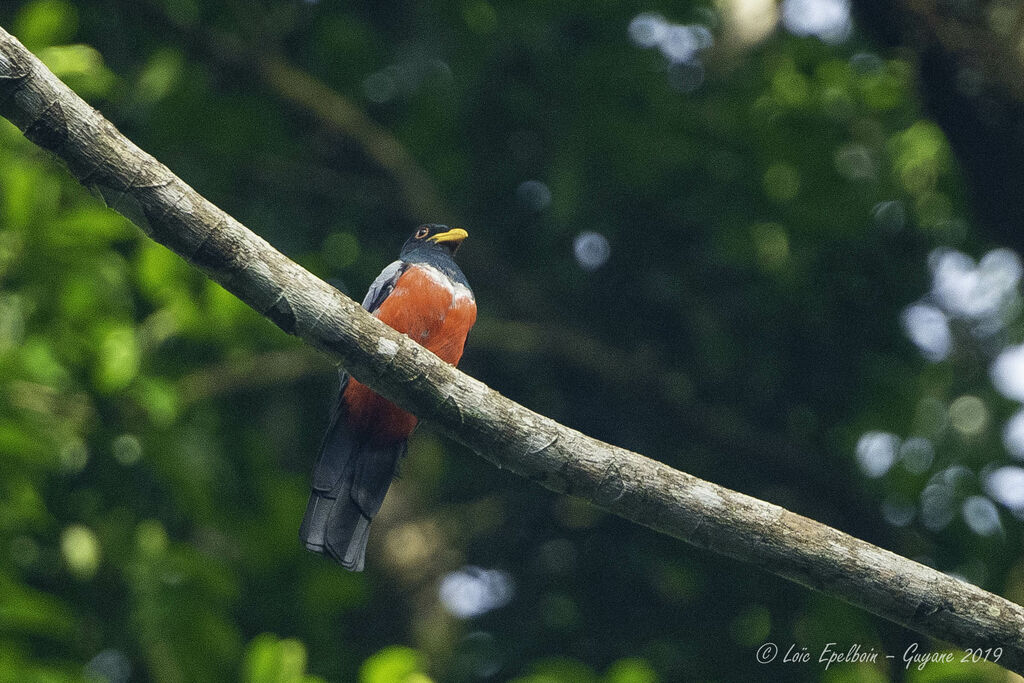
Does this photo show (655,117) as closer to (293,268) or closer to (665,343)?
(665,343)

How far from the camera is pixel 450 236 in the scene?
15.8ft

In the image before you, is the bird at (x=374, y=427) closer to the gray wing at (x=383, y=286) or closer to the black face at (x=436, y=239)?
the gray wing at (x=383, y=286)

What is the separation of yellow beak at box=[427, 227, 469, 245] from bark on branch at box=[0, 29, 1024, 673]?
1.87 metres

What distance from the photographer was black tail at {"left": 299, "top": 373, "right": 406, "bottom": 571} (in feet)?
12.2

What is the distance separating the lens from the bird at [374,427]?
378 centimetres

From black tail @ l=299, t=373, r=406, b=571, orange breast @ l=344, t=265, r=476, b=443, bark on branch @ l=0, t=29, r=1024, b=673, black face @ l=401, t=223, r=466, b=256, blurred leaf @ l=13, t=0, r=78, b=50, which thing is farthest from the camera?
black face @ l=401, t=223, r=466, b=256

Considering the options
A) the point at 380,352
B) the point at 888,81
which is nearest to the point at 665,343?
the point at 888,81

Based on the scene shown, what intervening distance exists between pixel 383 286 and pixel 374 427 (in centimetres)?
64

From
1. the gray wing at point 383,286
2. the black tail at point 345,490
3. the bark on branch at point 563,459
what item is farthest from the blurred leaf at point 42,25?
the bark on branch at point 563,459

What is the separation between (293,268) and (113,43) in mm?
3860

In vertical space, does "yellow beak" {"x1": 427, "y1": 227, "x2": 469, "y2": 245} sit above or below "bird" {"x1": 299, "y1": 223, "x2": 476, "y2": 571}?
above

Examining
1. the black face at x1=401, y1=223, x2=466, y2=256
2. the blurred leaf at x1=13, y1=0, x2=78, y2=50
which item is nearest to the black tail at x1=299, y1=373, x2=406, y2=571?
the black face at x1=401, y1=223, x2=466, y2=256

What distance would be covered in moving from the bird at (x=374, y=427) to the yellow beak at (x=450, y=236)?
1.08 feet

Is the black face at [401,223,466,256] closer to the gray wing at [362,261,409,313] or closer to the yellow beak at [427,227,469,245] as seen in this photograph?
the yellow beak at [427,227,469,245]
